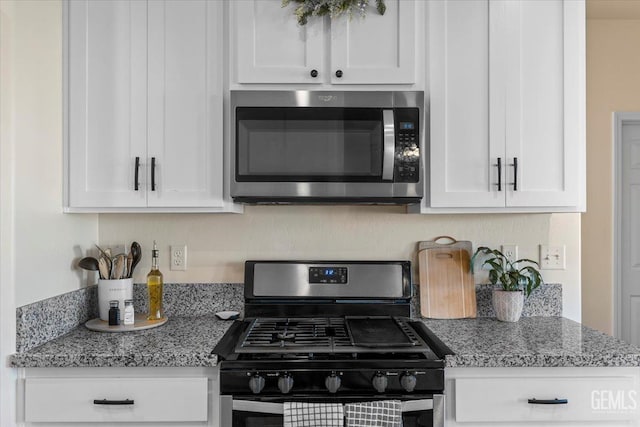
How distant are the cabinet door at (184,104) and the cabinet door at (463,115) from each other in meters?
0.86

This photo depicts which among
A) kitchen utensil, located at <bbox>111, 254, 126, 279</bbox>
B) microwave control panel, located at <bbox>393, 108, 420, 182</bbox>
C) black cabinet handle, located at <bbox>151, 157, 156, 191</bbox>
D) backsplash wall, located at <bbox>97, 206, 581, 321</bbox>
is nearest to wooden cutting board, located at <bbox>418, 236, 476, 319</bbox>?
backsplash wall, located at <bbox>97, 206, 581, 321</bbox>

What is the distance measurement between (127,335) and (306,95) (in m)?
1.14

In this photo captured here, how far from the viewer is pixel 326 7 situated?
6.17ft

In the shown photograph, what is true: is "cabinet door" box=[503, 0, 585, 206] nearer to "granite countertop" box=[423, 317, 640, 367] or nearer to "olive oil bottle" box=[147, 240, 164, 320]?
"granite countertop" box=[423, 317, 640, 367]

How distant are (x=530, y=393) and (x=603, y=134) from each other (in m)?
2.24

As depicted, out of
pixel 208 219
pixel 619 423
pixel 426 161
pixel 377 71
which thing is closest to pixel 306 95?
pixel 377 71

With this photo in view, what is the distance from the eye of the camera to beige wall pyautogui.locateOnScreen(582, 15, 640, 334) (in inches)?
124

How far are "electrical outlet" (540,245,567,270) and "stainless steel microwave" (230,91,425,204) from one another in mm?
775

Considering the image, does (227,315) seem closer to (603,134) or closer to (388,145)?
(388,145)

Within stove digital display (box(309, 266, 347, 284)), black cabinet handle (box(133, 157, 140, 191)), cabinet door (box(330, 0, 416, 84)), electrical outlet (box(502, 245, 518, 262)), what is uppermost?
Result: cabinet door (box(330, 0, 416, 84))

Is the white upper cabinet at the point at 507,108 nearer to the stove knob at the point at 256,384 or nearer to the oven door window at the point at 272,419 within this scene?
the oven door window at the point at 272,419

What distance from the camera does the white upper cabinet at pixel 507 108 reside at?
75.4 inches

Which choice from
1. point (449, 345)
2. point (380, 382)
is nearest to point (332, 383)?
point (380, 382)

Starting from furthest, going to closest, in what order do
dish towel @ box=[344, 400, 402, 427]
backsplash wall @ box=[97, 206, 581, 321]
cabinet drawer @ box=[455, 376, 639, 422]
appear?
backsplash wall @ box=[97, 206, 581, 321] < cabinet drawer @ box=[455, 376, 639, 422] < dish towel @ box=[344, 400, 402, 427]
